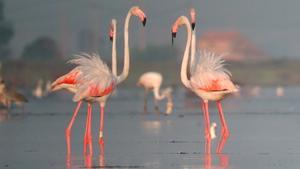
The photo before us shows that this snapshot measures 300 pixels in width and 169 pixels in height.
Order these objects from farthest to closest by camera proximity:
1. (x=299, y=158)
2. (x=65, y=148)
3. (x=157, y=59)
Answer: (x=157, y=59), (x=65, y=148), (x=299, y=158)

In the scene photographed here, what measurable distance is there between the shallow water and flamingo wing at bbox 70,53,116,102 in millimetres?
740

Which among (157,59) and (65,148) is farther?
(157,59)

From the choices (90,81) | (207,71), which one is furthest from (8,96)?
(90,81)

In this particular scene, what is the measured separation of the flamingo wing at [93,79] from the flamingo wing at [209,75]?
1.41 metres

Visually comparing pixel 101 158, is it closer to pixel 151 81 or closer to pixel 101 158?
pixel 101 158

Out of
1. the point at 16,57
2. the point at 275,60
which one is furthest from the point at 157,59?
the point at 275,60

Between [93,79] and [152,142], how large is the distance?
1.25 meters

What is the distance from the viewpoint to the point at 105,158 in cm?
1231

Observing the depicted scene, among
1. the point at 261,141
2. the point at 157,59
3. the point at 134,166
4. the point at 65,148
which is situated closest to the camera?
the point at 134,166

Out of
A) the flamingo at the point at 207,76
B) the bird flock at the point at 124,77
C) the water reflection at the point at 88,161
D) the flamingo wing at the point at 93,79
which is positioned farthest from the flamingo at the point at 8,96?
the water reflection at the point at 88,161

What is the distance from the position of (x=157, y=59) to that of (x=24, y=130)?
44584mm

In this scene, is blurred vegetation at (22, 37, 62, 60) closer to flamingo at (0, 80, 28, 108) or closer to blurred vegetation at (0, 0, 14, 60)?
blurred vegetation at (0, 0, 14, 60)

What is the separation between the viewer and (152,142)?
14.6m

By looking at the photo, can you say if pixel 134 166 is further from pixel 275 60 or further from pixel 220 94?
pixel 275 60
